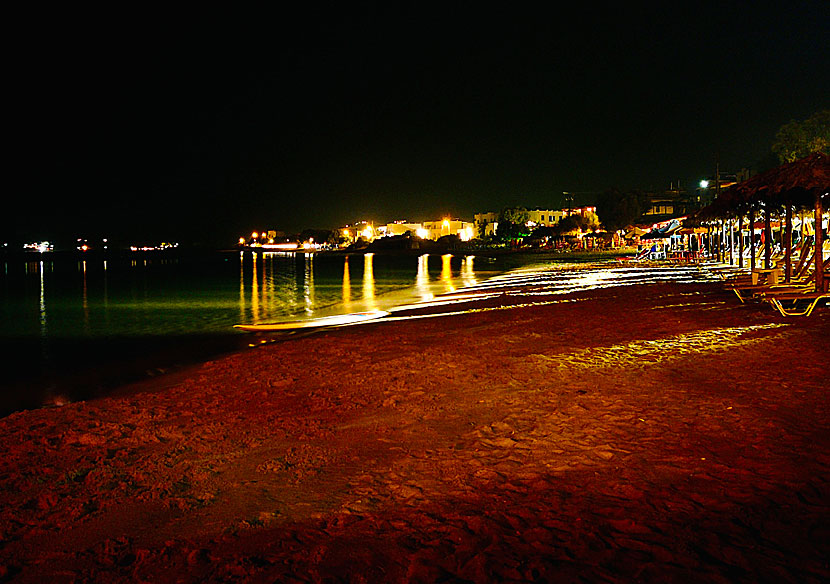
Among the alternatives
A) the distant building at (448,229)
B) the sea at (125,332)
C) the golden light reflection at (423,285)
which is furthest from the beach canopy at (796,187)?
the distant building at (448,229)

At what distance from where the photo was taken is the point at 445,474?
521cm

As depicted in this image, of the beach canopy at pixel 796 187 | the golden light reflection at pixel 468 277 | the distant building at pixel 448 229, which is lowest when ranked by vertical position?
the golden light reflection at pixel 468 277

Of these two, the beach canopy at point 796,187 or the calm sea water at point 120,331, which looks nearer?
the beach canopy at point 796,187

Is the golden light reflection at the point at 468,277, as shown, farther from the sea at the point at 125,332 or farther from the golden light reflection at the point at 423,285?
the sea at the point at 125,332

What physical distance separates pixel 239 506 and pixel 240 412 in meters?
2.92

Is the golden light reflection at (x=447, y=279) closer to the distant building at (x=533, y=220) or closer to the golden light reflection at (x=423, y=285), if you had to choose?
the golden light reflection at (x=423, y=285)

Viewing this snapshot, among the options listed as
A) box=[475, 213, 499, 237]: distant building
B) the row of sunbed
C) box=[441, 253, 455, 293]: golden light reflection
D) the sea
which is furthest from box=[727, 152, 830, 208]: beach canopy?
box=[475, 213, 499, 237]: distant building

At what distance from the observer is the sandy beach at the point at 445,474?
387 centimetres

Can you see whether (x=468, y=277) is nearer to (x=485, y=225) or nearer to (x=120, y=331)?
(x=120, y=331)

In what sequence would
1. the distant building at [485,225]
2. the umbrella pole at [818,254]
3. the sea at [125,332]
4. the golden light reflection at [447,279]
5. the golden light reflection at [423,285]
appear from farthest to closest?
the distant building at [485,225], the golden light reflection at [447,279], the golden light reflection at [423,285], the umbrella pole at [818,254], the sea at [125,332]

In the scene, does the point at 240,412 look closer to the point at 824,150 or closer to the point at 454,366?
the point at 454,366

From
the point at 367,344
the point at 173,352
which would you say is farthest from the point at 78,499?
the point at 173,352

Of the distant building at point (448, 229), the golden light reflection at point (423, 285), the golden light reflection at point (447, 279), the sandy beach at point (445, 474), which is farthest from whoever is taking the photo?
the distant building at point (448, 229)

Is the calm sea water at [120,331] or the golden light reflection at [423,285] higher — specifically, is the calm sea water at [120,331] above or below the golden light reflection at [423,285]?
below
